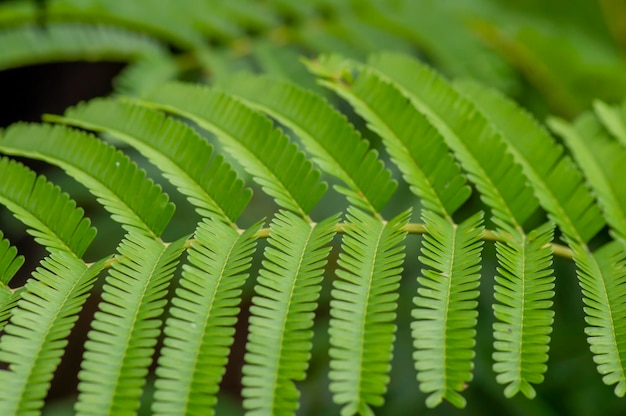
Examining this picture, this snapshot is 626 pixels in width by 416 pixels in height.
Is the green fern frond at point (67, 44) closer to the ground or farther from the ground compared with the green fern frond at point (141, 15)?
closer to the ground

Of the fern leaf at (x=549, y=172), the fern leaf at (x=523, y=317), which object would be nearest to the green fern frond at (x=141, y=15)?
the fern leaf at (x=549, y=172)

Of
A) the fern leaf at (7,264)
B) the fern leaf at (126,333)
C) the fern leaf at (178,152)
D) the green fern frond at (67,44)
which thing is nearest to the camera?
the fern leaf at (126,333)

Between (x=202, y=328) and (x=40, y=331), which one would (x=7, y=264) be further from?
(x=202, y=328)

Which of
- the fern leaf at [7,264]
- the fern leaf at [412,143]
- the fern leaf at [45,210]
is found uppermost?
the fern leaf at [412,143]

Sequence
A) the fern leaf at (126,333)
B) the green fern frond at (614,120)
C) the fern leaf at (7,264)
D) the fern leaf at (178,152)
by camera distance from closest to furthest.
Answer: the fern leaf at (126,333), the fern leaf at (7,264), the fern leaf at (178,152), the green fern frond at (614,120)

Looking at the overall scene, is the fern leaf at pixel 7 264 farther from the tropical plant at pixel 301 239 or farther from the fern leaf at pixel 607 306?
the fern leaf at pixel 607 306

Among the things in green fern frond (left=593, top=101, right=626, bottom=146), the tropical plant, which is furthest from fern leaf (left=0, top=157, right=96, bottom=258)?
green fern frond (left=593, top=101, right=626, bottom=146)
